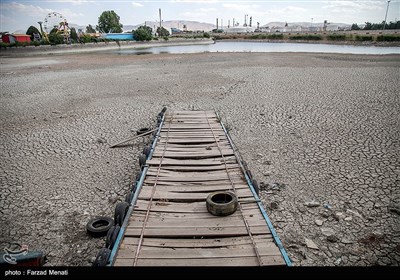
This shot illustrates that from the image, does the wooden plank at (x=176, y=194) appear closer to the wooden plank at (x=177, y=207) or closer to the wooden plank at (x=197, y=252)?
the wooden plank at (x=177, y=207)

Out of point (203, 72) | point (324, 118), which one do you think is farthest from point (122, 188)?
point (203, 72)

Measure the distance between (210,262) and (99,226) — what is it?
249cm

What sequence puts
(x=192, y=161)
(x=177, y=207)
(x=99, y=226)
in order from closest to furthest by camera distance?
(x=177, y=207) < (x=99, y=226) < (x=192, y=161)

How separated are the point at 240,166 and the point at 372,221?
262 centimetres

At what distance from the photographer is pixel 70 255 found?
13.0ft

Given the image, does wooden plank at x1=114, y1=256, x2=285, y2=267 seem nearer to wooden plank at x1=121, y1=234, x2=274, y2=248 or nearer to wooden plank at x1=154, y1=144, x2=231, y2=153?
wooden plank at x1=121, y1=234, x2=274, y2=248

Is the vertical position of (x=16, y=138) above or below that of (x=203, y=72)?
below

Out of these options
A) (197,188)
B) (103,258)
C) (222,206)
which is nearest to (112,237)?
(103,258)

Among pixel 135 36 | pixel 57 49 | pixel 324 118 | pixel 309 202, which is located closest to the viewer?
pixel 309 202

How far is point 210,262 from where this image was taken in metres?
3.03

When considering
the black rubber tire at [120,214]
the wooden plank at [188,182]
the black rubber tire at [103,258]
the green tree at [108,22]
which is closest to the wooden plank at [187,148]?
the wooden plank at [188,182]

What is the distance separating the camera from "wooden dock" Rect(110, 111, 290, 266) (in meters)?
3.12

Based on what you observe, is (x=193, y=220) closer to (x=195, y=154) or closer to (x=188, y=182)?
(x=188, y=182)
